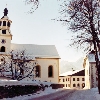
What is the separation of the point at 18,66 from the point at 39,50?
38.7 feet

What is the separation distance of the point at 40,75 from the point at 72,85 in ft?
120

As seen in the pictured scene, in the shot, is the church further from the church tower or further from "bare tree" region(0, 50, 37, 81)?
"bare tree" region(0, 50, 37, 81)

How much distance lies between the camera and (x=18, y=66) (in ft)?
155

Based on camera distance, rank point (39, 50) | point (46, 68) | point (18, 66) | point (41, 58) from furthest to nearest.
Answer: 1. point (39, 50)
2. point (41, 58)
3. point (46, 68)
4. point (18, 66)

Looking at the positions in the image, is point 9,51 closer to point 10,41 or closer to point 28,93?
point 10,41

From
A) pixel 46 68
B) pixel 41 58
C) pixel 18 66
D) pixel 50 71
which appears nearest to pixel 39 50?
pixel 41 58

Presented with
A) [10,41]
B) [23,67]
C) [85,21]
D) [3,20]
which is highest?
[3,20]

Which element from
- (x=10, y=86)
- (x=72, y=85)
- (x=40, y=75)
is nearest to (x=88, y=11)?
(x=10, y=86)

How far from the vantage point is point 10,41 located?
5462cm

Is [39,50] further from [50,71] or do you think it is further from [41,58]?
[50,71]

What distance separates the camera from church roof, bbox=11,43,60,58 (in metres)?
55.0

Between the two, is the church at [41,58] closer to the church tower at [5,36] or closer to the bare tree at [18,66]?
the church tower at [5,36]

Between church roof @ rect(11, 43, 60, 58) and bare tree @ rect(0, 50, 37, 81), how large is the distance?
2843 mm

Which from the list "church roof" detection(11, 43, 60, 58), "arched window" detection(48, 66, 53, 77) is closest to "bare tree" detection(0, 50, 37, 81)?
"church roof" detection(11, 43, 60, 58)
